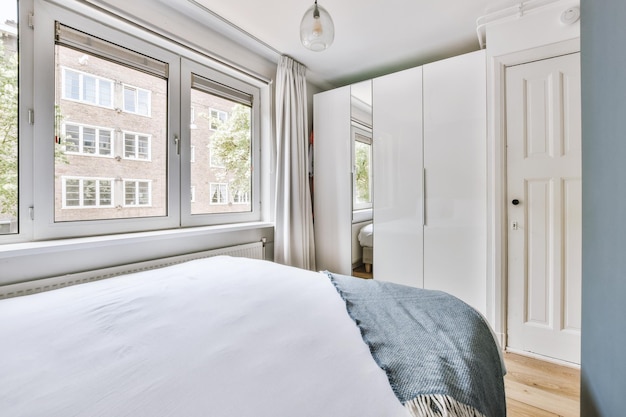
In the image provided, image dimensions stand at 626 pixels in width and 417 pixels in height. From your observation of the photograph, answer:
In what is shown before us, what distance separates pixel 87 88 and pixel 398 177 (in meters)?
2.45

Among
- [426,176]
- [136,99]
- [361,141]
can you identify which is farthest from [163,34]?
[426,176]

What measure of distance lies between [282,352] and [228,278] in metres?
0.81

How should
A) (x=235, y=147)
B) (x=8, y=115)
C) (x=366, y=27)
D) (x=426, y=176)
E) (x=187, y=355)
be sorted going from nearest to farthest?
(x=187, y=355), (x=8, y=115), (x=366, y=27), (x=426, y=176), (x=235, y=147)

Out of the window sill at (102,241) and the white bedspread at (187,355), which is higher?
the window sill at (102,241)

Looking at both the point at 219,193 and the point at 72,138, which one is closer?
the point at 72,138

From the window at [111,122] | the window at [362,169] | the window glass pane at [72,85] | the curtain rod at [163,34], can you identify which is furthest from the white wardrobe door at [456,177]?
the window glass pane at [72,85]

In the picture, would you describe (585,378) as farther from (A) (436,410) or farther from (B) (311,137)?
(B) (311,137)

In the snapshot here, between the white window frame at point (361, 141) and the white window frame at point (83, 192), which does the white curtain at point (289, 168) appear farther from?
the white window frame at point (83, 192)

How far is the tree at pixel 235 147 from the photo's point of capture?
8.84 ft

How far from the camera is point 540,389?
68.1 inches

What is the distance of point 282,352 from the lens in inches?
31.8

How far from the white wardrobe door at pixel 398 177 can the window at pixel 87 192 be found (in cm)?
220

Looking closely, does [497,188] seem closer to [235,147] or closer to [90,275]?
[235,147]

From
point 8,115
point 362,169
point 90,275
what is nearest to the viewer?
point 8,115
